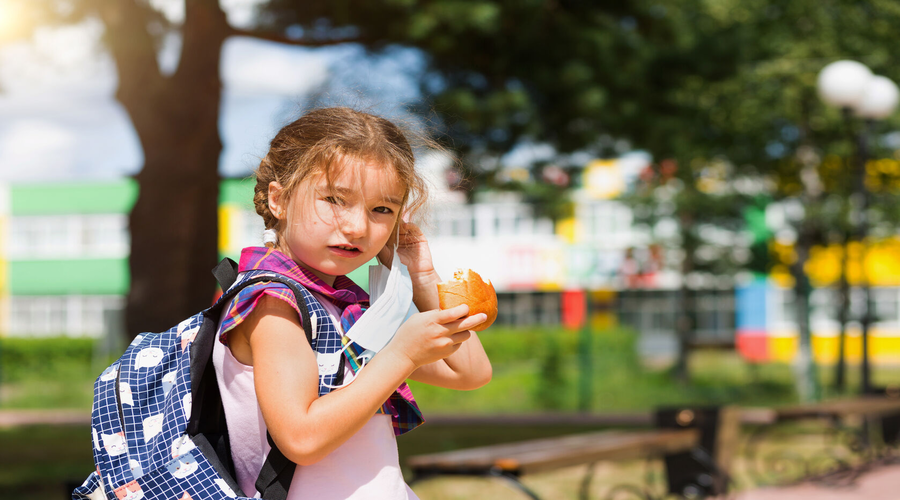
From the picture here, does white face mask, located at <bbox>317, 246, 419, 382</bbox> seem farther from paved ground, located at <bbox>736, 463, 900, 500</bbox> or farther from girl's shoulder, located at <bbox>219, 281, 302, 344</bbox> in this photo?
paved ground, located at <bbox>736, 463, 900, 500</bbox>

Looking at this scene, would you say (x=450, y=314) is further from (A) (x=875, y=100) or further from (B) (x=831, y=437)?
(B) (x=831, y=437)

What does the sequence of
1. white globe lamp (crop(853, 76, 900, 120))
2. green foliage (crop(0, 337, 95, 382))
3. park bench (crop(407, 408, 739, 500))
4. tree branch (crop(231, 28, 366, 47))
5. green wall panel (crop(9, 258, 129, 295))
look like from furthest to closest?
1. green wall panel (crop(9, 258, 129, 295))
2. green foliage (crop(0, 337, 95, 382))
3. white globe lamp (crop(853, 76, 900, 120))
4. tree branch (crop(231, 28, 366, 47))
5. park bench (crop(407, 408, 739, 500))

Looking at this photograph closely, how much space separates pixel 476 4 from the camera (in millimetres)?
6125

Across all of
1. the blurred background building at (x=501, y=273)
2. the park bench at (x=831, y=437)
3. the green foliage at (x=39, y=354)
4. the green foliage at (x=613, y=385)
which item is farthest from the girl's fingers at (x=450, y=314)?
the blurred background building at (x=501, y=273)

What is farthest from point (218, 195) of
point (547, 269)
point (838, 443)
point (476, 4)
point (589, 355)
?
point (547, 269)

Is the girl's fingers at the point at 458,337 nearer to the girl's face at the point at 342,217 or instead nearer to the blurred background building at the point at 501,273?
the girl's face at the point at 342,217

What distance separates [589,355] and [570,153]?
6599 mm

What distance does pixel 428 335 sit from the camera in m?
1.40

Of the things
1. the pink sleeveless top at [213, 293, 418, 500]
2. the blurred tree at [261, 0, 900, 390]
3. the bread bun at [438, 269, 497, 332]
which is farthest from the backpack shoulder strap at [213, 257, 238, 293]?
the blurred tree at [261, 0, 900, 390]

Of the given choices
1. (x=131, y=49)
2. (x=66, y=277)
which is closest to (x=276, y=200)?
(x=131, y=49)

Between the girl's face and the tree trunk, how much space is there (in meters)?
4.73

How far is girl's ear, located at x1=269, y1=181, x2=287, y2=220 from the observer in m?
1.55

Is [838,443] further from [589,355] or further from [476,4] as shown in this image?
[476,4]

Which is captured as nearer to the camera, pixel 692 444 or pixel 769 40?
pixel 692 444
